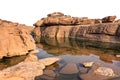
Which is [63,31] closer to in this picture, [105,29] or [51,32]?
[51,32]

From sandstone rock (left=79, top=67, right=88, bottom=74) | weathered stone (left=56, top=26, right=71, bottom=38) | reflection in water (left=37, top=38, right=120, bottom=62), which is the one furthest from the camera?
weathered stone (left=56, top=26, right=71, bottom=38)

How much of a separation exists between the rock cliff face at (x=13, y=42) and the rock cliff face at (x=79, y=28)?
2461 centimetres

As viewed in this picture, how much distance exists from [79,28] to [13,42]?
38.8m

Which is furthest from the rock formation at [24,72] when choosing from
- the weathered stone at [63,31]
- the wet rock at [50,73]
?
the weathered stone at [63,31]

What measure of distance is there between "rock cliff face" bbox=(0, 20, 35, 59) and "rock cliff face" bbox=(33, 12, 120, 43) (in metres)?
24.6

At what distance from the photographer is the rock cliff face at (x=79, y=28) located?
150ft

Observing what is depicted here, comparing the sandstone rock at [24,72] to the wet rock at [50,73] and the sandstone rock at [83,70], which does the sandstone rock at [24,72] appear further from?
the sandstone rock at [83,70]

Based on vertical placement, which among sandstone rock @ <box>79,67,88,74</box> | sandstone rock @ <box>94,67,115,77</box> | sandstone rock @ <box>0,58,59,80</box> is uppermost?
sandstone rock @ <box>0,58,59,80</box>

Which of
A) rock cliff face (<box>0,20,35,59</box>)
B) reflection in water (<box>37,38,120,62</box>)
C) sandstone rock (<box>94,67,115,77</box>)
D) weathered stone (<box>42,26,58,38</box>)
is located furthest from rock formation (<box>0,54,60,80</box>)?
weathered stone (<box>42,26,58,38</box>)

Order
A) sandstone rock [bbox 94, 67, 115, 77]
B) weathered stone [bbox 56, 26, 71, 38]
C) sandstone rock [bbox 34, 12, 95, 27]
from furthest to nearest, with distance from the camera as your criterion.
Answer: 1. weathered stone [bbox 56, 26, 71, 38]
2. sandstone rock [bbox 34, 12, 95, 27]
3. sandstone rock [bbox 94, 67, 115, 77]

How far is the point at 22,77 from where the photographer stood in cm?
1438

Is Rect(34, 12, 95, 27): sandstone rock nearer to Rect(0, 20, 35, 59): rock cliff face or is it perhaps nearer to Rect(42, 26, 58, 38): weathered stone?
Rect(42, 26, 58, 38): weathered stone

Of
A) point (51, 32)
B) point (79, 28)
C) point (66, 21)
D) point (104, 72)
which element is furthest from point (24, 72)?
point (51, 32)

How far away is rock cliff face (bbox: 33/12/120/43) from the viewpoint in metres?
45.7
